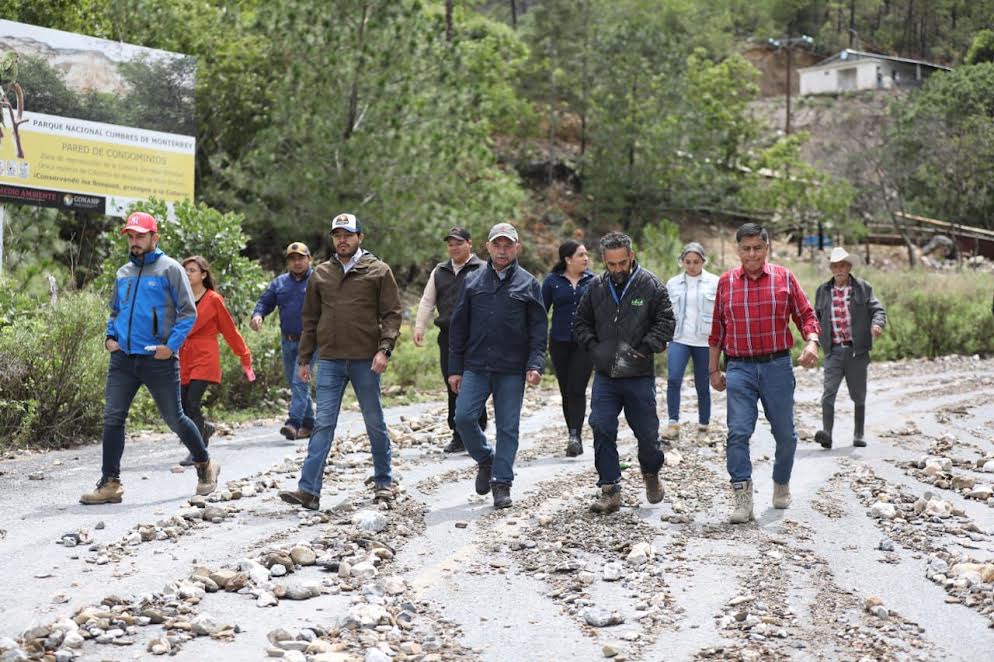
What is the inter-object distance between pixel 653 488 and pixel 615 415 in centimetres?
67

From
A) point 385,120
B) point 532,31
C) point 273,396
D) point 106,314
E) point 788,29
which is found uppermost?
point 788,29

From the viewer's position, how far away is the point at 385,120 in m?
26.3

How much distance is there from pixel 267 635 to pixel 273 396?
10567 millimetres

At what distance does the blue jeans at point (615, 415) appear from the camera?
820cm

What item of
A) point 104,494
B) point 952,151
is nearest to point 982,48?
point 952,151

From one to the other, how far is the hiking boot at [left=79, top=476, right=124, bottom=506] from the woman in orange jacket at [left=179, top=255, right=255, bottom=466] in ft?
5.92

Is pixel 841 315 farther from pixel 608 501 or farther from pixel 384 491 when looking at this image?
pixel 384 491

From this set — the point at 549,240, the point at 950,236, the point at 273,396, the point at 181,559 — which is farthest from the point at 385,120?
the point at 950,236

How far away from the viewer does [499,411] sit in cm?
844

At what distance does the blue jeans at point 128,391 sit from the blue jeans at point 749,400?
4028 millimetres

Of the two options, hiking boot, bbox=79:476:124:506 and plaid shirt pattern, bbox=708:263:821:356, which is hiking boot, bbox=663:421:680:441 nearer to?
plaid shirt pattern, bbox=708:263:821:356

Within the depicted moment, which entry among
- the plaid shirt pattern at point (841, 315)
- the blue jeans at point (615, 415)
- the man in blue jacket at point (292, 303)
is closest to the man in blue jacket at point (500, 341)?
the blue jeans at point (615, 415)

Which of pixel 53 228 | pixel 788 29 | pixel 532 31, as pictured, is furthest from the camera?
pixel 788 29

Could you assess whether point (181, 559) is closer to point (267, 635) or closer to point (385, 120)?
point (267, 635)
